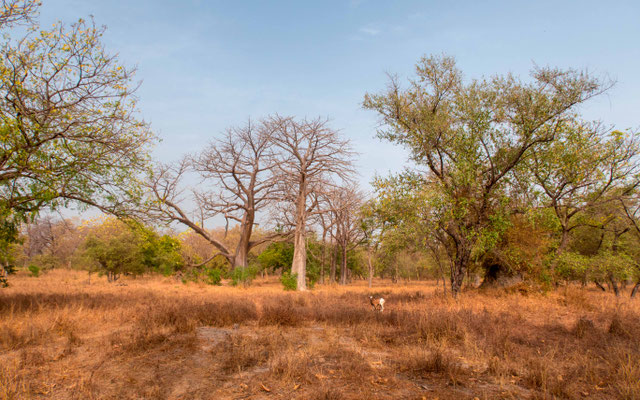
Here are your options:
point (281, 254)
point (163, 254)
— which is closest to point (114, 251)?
point (163, 254)

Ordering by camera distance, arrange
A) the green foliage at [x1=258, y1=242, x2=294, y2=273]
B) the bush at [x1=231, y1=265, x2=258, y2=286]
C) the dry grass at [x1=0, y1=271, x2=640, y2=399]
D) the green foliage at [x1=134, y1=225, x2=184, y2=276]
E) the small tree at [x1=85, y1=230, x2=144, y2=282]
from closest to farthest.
A: 1. the dry grass at [x1=0, y1=271, x2=640, y2=399]
2. the bush at [x1=231, y1=265, x2=258, y2=286]
3. the green foliage at [x1=134, y1=225, x2=184, y2=276]
4. the small tree at [x1=85, y1=230, x2=144, y2=282]
5. the green foliage at [x1=258, y1=242, x2=294, y2=273]

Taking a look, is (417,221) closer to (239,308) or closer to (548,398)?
(239,308)

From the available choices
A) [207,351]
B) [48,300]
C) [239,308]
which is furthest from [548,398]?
[48,300]

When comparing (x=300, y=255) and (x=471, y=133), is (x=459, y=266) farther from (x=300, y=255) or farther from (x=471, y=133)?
(x=300, y=255)

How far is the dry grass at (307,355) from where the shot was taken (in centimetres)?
443

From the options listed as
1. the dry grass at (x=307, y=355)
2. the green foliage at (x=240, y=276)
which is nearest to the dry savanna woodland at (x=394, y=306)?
the dry grass at (x=307, y=355)

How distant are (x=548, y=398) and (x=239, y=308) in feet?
27.8

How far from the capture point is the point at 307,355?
19.2 ft

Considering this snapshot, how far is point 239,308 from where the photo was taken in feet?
34.5

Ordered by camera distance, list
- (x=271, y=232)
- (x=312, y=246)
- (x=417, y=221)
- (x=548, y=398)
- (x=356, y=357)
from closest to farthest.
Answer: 1. (x=548, y=398)
2. (x=356, y=357)
3. (x=417, y=221)
4. (x=271, y=232)
5. (x=312, y=246)

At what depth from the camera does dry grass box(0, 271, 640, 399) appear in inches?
174

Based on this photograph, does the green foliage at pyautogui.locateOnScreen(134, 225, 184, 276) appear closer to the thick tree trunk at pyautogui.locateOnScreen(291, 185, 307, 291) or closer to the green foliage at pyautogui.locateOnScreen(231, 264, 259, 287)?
the green foliage at pyautogui.locateOnScreen(231, 264, 259, 287)

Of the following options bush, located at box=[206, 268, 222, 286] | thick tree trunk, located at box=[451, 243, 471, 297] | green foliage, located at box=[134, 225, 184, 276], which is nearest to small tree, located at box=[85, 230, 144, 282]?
green foliage, located at box=[134, 225, 184, 276]

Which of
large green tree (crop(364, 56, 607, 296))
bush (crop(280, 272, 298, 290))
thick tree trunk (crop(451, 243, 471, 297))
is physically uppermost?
large green tree (crop(364, 56, 607, 296))
